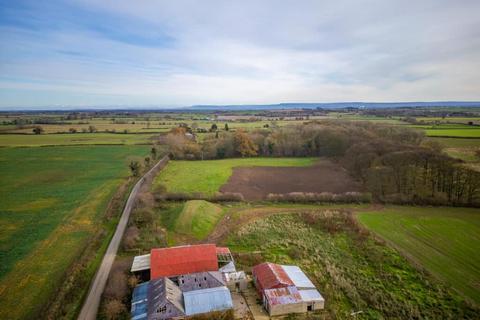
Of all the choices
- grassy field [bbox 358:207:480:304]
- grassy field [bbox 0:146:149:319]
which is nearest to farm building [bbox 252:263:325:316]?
grassy field [bbox 358:207:480:304]

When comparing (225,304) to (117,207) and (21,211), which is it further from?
(21,211)

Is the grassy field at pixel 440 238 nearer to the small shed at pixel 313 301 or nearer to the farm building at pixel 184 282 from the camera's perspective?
the small shed at pixel 313 301

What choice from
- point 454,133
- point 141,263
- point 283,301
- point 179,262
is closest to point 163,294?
point 179,262

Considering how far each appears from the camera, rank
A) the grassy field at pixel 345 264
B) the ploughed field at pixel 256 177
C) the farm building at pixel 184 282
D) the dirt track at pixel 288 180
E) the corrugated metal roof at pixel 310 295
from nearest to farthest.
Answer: the farm building at pixel 184 282 < the corrugated metal roof at pixel 310 295 < the grassy field at pixel 345 264 < the dirt track at pixel 288 180 < the ploughed field at pixel 256 177

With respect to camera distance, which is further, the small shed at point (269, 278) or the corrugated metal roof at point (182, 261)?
the corrugated metal roof at point (182, 261)

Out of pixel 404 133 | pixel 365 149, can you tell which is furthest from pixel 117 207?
pixel 404 133

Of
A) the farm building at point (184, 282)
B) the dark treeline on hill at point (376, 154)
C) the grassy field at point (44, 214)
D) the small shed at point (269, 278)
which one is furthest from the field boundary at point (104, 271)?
the dark treeline on hill at point (376, 154)

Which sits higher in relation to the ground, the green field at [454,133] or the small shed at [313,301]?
the green field at [454,133]
